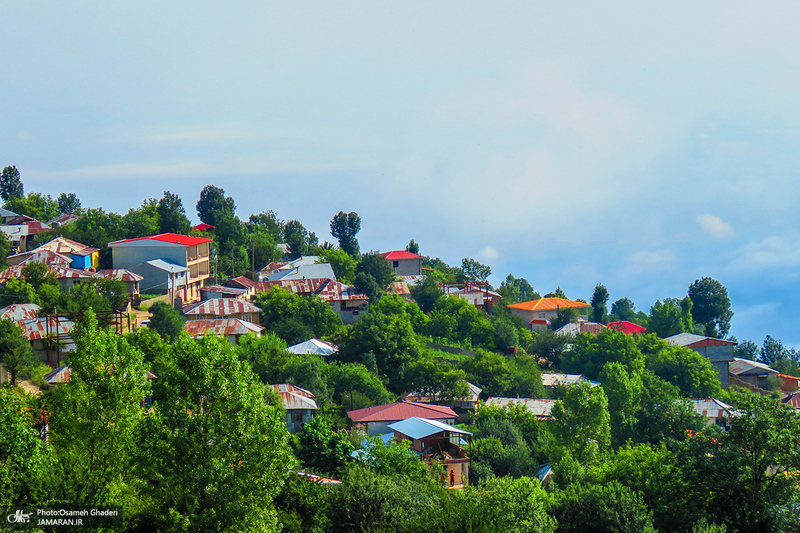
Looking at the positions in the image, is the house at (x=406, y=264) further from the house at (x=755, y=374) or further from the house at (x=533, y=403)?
the house at (x=533, y=403)

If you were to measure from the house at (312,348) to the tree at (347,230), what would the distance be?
27756 millimetres

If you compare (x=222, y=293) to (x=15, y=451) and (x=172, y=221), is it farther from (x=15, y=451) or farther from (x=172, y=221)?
(x=15, y=451)

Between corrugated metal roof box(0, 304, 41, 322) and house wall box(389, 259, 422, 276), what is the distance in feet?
106

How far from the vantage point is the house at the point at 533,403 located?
1362 inches

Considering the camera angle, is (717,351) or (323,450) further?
(717,351)

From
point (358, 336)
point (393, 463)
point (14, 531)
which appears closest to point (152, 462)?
point (14, 531)

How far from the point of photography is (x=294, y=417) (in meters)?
29.5

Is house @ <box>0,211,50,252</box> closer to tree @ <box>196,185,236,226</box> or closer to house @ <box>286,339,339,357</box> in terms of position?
tree @ <box>196,185,236,226</box>

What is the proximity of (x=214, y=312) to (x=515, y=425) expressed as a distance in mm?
18344

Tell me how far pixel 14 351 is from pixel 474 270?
153 ft

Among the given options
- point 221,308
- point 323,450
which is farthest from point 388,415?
point 221,308

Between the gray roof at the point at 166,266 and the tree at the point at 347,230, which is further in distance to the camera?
the tree at the point at 347,230

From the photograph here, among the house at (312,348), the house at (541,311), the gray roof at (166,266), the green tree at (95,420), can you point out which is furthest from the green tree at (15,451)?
the house at (541,311)

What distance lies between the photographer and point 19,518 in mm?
13602
